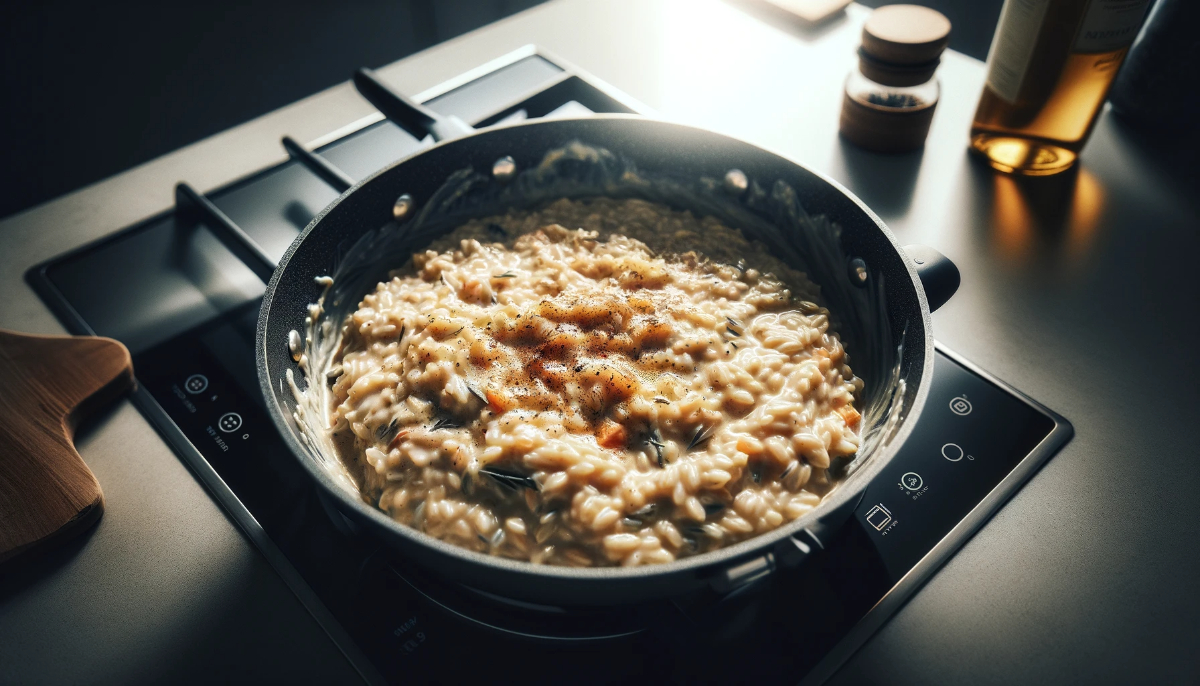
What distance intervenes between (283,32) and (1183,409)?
4483 mm

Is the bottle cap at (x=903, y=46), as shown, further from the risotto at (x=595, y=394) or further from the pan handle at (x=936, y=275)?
the pan handle at (x=936, y=275)

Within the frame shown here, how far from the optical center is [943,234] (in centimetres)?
176

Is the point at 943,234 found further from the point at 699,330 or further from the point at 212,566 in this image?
the point at 212,566

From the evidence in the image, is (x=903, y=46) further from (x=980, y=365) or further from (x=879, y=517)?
(x=879, y=517)

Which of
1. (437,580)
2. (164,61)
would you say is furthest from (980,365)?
(164,61)

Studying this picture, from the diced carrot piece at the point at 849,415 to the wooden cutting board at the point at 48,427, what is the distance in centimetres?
128

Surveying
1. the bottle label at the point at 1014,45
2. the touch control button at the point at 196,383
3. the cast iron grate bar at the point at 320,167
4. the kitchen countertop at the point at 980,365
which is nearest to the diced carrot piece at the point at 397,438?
the kitchen countertop at the point at 980,365

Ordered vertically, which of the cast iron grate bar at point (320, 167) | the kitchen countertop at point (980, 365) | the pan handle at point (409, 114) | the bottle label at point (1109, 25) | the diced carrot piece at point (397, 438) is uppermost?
the bottle label at point (1109, 25)

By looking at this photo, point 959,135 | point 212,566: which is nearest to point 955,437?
point 959,135

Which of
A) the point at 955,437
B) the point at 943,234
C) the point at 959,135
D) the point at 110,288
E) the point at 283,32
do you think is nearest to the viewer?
the point at 955,437

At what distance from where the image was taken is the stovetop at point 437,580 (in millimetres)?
1082

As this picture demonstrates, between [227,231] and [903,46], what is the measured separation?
1580 millimetres

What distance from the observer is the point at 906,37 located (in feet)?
5.57

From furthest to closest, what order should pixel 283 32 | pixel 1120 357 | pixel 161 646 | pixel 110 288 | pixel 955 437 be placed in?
pixel 283 32
pixel 110 288
pixel 1120 357
pixel 955 437
pixel 161 646
